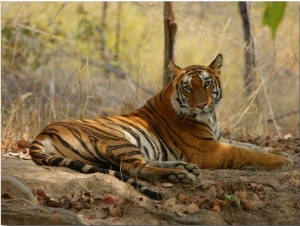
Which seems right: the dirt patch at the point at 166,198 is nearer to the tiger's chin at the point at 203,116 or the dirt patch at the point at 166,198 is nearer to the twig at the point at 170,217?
the twig at the point at 170,217

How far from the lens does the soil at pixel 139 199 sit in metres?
3.33

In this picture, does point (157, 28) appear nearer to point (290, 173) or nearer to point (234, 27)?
point (234, 27)

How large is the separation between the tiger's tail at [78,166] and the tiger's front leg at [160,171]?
0.18m

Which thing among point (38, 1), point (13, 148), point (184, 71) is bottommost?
point (13, 148)

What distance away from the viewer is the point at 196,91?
5.08 meters

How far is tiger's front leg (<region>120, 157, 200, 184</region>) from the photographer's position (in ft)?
13.4

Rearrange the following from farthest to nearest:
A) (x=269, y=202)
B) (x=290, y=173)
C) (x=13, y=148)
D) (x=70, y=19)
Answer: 1. (x=70, y=19)
2. (x=13, y=148)
3. (x=290, y=173)
4. (x=269, y=202)

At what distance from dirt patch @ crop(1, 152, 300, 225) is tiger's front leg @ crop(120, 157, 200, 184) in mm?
58

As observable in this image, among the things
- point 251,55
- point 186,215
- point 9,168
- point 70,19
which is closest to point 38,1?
point 70,19

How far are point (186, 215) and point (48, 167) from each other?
1.14m

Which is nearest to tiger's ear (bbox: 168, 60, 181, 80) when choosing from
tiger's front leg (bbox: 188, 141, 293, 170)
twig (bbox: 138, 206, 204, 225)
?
tiger's front leg (bbox: 188, 141, 293, 170)

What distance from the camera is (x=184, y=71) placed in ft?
17.5

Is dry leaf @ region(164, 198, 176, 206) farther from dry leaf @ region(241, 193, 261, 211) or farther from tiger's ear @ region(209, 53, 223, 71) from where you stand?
tiger's ear @ region(209, 53, 223, 71)

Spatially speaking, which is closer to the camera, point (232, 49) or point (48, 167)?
point (48, 167)
